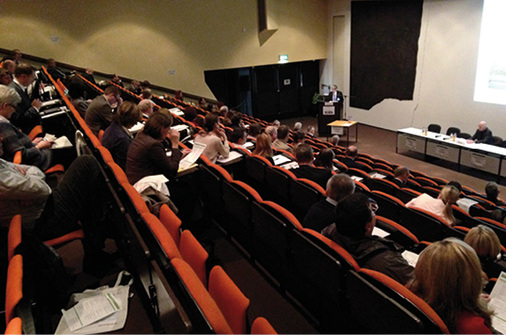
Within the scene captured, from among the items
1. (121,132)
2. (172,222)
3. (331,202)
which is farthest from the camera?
(121,132)

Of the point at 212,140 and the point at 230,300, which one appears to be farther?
the point at 212,140

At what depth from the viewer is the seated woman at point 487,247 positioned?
262 centimetres

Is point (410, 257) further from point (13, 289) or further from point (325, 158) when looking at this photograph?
point (13, 289)

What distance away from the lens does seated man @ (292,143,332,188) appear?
144 inches

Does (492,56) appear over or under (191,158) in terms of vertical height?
over

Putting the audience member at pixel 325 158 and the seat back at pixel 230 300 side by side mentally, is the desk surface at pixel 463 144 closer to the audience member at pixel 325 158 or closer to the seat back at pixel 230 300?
the audience member at pixel 325 158

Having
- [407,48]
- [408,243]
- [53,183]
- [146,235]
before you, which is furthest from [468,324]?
[407,48]

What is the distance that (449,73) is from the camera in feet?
30.2

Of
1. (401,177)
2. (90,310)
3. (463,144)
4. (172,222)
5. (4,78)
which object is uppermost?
(4,78)

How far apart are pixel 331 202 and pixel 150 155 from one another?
1434 millimetres

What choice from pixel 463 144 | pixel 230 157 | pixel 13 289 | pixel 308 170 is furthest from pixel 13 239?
pixel 463 144

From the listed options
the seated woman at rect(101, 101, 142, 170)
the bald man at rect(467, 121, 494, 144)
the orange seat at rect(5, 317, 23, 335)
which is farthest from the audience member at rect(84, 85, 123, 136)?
the bald man at rect(467, 121, 494, 144)

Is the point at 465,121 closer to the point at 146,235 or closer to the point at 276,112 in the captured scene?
the point at 276,112

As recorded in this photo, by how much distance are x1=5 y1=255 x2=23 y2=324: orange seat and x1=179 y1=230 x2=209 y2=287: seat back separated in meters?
0.77
